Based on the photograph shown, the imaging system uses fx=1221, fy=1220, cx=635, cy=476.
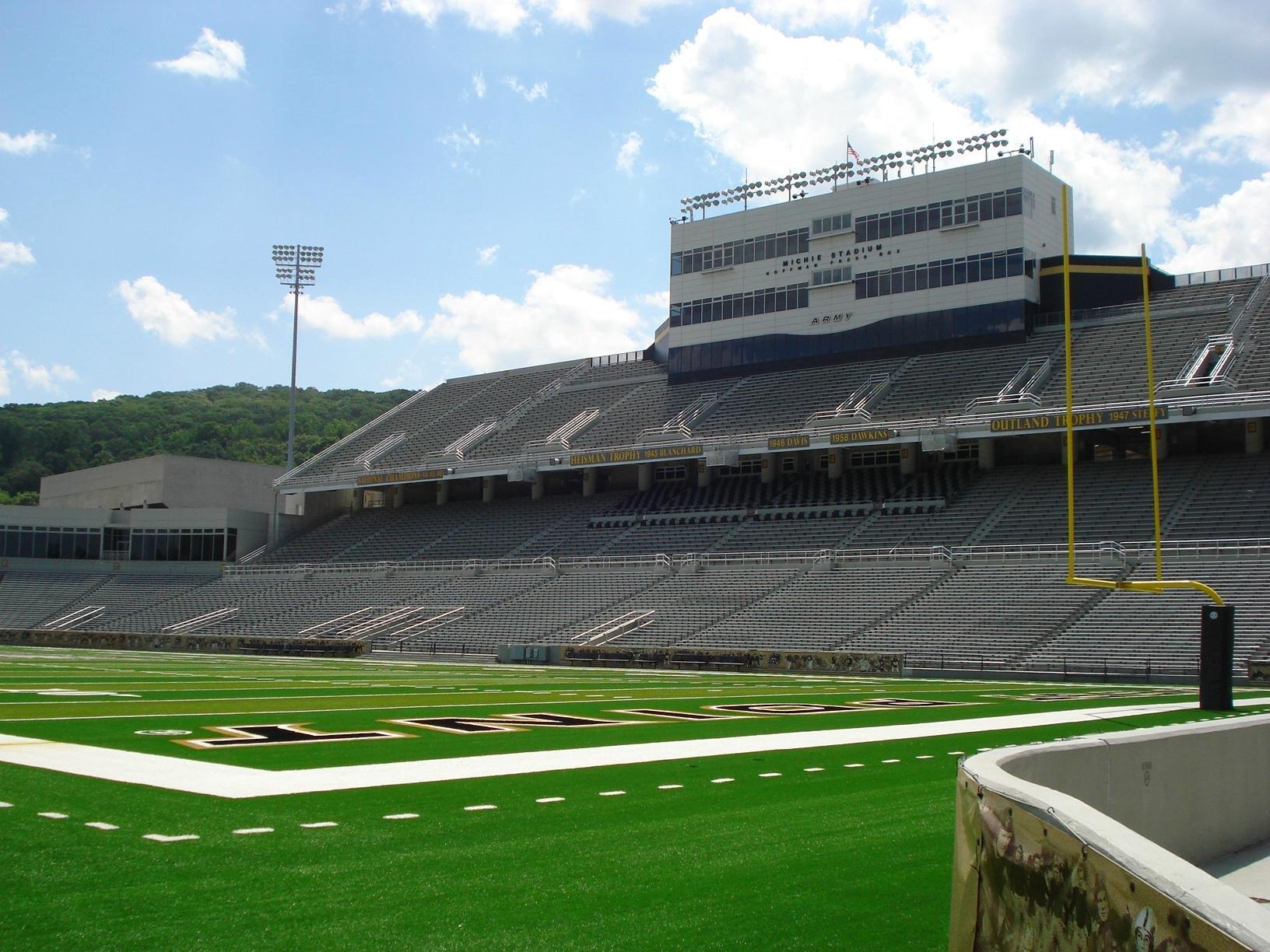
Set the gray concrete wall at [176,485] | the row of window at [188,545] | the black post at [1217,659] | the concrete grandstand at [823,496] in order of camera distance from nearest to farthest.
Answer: the black post at [1217,659]
the concrete grandstand at [823,496]
the row of window at [188,545]
the gray concrete wall at [176,485]

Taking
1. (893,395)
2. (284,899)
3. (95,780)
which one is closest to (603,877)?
(284,899)

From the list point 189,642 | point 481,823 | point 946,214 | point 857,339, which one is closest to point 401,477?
point 189,642

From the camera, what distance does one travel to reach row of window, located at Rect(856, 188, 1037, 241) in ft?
150

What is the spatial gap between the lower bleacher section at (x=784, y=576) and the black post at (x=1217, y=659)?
33.4 ft

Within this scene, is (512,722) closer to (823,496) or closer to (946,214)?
(823,496)

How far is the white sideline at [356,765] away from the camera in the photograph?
9008 mm

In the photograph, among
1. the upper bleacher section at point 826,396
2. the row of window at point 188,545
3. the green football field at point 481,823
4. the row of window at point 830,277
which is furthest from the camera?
the row of window at point 188,545

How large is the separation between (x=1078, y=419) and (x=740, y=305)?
723 inches

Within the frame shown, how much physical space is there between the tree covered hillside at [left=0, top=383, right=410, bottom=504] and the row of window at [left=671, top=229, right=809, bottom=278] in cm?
4694

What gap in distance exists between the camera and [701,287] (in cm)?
5441

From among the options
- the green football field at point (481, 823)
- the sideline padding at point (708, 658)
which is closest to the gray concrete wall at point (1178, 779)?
the green football field at point (481, 823)

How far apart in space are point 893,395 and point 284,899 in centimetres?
4146

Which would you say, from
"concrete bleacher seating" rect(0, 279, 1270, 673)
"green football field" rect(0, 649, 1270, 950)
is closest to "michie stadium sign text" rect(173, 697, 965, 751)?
"green football field" rect(0, 649, 1270, 950)

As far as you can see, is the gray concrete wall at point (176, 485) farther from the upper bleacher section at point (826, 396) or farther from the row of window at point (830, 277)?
the row of window at point (830, 277)
